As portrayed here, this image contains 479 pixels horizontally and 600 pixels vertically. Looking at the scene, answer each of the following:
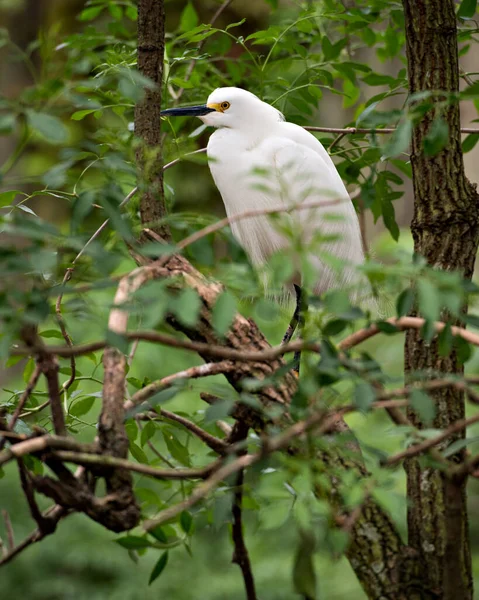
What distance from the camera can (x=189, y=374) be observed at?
36.8 inches

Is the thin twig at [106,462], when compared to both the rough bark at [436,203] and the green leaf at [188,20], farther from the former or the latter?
the green leaf at [188,20]

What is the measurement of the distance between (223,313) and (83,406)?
55cm

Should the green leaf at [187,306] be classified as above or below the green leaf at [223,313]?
above

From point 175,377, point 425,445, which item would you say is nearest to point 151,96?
point 175,377

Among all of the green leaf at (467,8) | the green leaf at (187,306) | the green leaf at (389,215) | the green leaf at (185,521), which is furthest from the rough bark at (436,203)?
the green leaf at (187,306)

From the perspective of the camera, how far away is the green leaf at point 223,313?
0.57m

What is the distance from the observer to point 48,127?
57cm

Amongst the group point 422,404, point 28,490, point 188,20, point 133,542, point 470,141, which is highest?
point 188,20

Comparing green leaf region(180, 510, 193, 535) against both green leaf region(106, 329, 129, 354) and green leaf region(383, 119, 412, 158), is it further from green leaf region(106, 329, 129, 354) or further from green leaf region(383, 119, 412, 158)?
green leaf region(383, 119, 412, 158)

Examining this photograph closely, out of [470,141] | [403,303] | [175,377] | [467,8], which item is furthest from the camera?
[470,141]

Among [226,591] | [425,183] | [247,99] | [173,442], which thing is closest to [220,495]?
[173,442]

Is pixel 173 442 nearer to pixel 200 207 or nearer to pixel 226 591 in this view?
pixel 226 591

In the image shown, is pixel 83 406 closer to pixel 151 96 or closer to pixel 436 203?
pixel 151 96

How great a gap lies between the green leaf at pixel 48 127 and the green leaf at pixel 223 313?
169 millimetres
